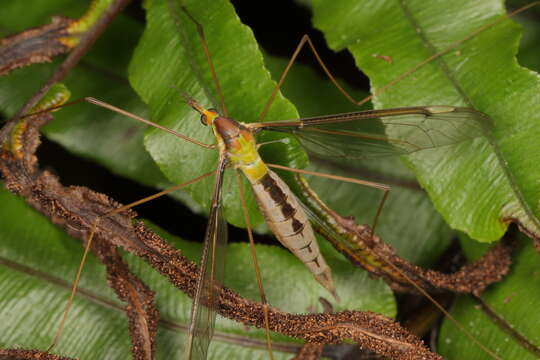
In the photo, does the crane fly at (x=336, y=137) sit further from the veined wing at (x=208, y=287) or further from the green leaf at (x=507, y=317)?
the green leaf at (x=507, y=317)

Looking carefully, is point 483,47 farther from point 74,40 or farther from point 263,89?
point 74,40

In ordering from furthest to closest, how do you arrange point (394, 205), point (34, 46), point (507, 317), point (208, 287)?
point (394, 205) → point (34, 46) → point (507, 317) → point (208, 287)

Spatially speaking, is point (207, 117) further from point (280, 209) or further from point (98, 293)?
point (98, 293)

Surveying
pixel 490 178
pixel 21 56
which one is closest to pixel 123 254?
pixel 21 56

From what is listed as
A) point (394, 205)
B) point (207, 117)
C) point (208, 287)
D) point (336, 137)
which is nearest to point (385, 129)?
point (336, 137)

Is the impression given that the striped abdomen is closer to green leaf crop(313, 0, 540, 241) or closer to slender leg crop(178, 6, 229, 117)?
slender leg crop(178, 6, 229, 117)

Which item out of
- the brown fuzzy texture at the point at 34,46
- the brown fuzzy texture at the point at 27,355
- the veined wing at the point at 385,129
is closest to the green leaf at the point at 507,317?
the veined wing at the point at 385,129
